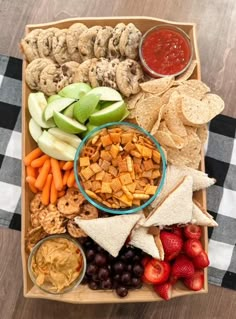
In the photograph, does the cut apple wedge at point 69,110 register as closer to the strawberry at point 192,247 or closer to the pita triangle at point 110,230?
the pita triangle at point 110,230

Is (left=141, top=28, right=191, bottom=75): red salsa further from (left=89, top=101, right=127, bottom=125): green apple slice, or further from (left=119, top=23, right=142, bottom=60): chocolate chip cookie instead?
(left=89, top=101, right=127, bottom=125): green apple slice

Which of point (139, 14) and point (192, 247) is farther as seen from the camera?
point (139, 14)

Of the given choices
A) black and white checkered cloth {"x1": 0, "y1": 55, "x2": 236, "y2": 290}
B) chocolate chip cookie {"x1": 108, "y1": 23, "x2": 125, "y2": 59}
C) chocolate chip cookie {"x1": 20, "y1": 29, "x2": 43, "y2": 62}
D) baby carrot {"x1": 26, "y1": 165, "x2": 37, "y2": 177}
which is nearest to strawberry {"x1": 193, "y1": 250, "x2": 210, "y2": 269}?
black and white checkered cloth {"x1": 0, "y1": 55, "x2": 236, "y2": 290}

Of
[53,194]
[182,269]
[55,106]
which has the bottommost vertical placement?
[182,269]

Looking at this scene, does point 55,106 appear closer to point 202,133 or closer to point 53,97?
A: point 53,97

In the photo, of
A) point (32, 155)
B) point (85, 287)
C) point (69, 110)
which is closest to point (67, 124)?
point (69, 110)

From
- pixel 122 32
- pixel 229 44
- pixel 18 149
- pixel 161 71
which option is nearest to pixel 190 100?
pixel 161 71
